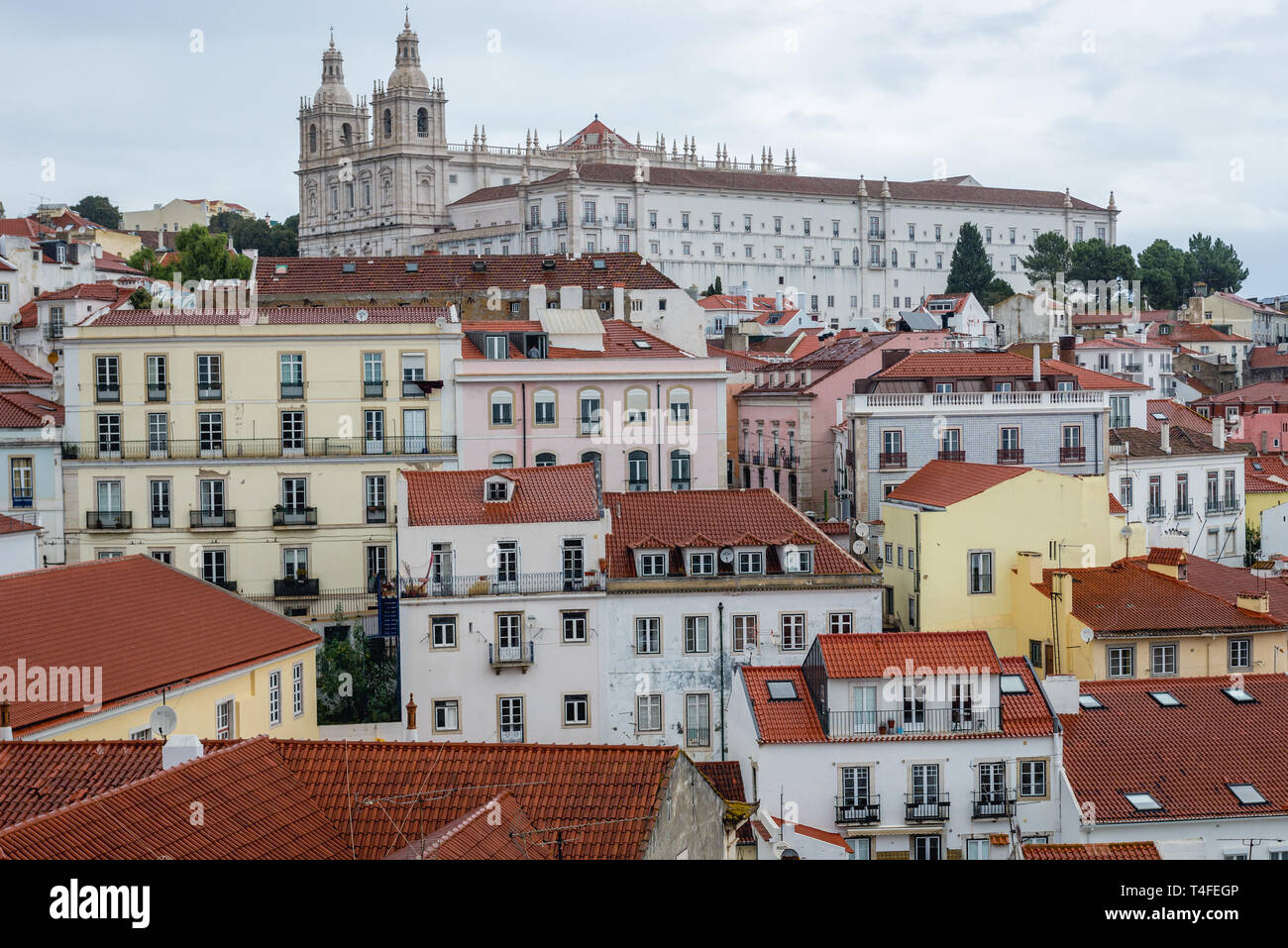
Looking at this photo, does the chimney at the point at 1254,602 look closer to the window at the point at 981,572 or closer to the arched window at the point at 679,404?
the window at the point at 981,572

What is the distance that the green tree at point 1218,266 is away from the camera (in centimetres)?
14788

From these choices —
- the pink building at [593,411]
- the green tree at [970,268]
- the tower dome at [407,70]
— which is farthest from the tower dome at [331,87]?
the pink building at [593,411]

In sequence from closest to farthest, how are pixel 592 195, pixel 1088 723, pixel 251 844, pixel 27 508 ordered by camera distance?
pixel 251 844 < pixel 1088 723 < pixel 27 508 < pixel 592 195

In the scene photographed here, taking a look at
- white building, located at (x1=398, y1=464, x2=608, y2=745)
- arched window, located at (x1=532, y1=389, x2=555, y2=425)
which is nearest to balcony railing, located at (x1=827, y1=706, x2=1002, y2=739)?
white building, located at (x1=398, y1=464, x2=608, y2=745)

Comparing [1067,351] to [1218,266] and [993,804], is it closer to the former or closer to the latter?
[993,804]

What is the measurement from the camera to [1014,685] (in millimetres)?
26484

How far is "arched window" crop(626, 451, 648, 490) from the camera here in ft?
145

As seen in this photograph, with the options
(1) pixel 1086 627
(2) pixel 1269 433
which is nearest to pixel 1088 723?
(1) pixel 1086 627

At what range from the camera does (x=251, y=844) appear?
11.8 metres

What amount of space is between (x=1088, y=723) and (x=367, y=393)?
22.9 meters

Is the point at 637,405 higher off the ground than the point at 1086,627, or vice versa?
the point at 637,405

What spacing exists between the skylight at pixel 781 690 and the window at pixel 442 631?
7.66 m

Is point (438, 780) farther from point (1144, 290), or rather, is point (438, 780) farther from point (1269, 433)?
point (1144, 290)
